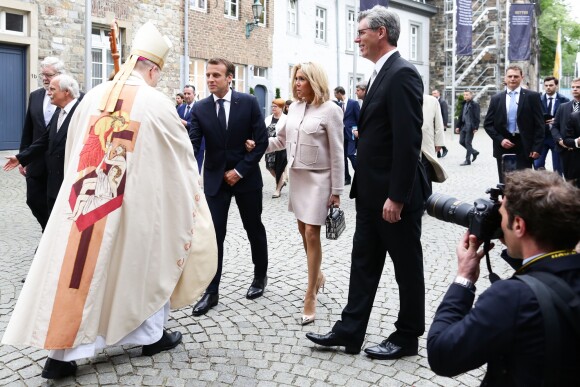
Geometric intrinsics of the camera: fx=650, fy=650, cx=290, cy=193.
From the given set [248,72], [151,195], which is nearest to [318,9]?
[248,72]

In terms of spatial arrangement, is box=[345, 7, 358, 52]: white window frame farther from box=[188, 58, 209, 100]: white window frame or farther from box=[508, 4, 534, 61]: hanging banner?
box=[188, 58, 209, 100]: white window frame

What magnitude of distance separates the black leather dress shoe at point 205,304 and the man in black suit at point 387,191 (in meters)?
1.09

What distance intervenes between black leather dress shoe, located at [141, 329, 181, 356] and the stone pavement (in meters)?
0.04

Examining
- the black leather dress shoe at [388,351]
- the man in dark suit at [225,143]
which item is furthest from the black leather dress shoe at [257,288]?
the black leather dress shoe at [388,351]

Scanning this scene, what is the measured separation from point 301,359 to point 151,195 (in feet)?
4.43

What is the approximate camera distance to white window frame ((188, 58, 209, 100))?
22609 millimetres

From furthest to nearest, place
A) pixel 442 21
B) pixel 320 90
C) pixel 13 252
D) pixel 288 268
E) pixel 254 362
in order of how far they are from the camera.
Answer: pixel 442 21, pixel 13 252, pixel 288 268, pixel 320 90, pixel 254 362

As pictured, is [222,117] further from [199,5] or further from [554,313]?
[199,5]

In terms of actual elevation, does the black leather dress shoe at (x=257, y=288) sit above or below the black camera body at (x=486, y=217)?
below

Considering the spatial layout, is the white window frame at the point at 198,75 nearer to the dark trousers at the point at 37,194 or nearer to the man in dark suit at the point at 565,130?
the man in dark suit at the point at 565,130

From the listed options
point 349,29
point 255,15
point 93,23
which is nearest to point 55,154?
point 93,23

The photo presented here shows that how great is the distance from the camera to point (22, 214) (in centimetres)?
948

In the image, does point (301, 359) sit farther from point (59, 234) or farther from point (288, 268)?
point (288, 268)

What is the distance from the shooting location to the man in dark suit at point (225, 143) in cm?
509
